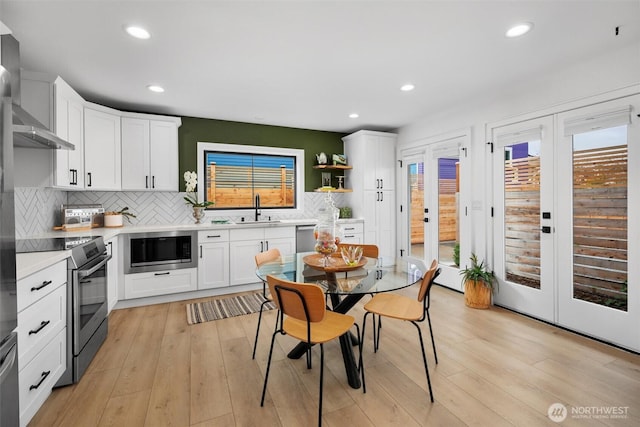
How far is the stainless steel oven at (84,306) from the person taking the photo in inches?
84.0

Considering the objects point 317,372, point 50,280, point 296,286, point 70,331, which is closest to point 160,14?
point 50,280

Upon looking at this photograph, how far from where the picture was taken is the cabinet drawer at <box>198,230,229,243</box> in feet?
13.1

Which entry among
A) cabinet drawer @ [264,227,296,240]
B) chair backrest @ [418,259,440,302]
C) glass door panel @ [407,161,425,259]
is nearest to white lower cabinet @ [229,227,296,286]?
cabinet drawer @ [264,227,296,240]

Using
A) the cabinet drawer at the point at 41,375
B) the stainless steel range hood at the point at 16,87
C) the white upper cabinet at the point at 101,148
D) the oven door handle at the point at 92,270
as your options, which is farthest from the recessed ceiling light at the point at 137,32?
the cabinet drawer at the point at 41,375

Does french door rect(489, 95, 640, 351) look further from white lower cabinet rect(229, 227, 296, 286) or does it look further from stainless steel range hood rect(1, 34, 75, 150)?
stainless steel range hood rect(1, 34, 75, 150)

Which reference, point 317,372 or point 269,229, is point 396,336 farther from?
point 269,229

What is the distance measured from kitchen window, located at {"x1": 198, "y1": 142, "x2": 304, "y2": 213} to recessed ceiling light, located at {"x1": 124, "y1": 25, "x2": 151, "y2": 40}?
231cm

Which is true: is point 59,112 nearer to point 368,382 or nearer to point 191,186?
point 191,186

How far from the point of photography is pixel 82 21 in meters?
2.14

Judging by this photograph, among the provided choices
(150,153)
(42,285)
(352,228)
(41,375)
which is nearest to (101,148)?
(150,153)

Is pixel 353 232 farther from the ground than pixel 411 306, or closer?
farther from the ground

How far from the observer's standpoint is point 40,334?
70.0 inches

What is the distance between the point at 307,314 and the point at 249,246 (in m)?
2.72

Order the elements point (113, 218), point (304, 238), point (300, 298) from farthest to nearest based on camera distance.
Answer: point (304, 238) < point (113, 218) < point (300, 298)
